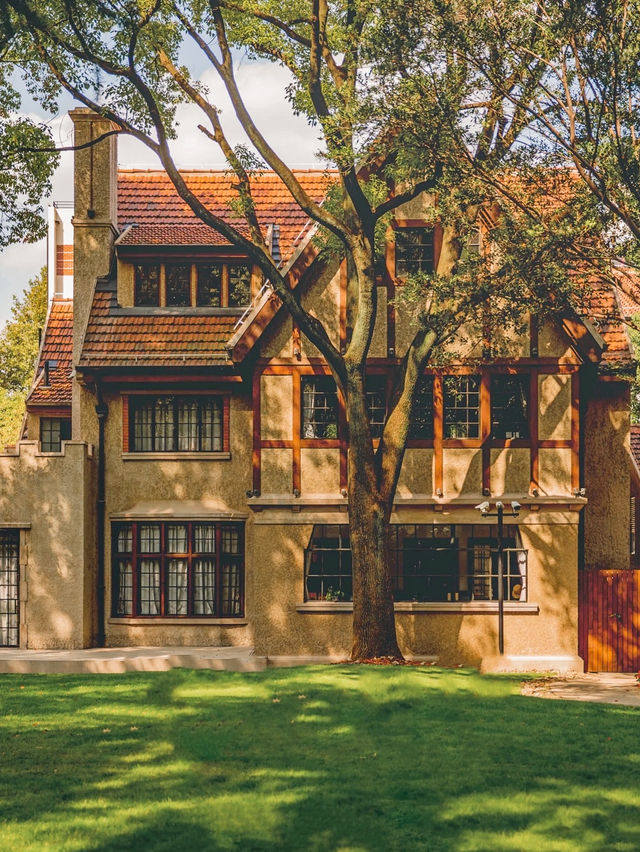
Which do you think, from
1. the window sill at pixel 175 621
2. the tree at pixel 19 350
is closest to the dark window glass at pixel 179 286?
the window sill at pixel 175 621

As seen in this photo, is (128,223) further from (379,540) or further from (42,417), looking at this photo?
(379,540)

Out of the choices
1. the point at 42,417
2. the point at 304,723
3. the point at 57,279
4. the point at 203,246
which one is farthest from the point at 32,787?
the point at 57,279

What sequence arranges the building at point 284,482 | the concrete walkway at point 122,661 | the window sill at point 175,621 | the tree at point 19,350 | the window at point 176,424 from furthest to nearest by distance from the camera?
the tree at point 19,350
the window at point 176,424
the window sill at point 175,621
the building at point 284,482
the concrete walkway at point 122,661

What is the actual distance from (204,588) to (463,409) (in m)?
7.17

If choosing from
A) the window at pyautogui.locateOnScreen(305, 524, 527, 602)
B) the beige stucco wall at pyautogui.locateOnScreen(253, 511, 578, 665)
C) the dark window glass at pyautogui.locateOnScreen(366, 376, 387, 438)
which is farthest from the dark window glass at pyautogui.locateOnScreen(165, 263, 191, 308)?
the window at pyautogui.locateOnScreen(305, 524, 527, 602)

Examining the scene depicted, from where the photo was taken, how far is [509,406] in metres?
25.4

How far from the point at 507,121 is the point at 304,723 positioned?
37.8 ft

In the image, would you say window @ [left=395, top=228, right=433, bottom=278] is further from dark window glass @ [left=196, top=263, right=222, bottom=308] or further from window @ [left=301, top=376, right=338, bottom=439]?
dark window glass @ [left=196, top=263, right=222, bottom=308]

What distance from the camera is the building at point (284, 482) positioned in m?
24.9

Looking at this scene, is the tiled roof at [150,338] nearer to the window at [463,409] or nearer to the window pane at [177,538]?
the window pane at [177,538]

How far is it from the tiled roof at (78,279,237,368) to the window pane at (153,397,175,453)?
3.85 feet

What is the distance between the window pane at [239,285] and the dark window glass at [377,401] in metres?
3.98

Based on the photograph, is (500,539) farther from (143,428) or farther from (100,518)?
(100,518)

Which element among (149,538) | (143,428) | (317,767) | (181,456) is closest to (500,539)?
(181,456)
